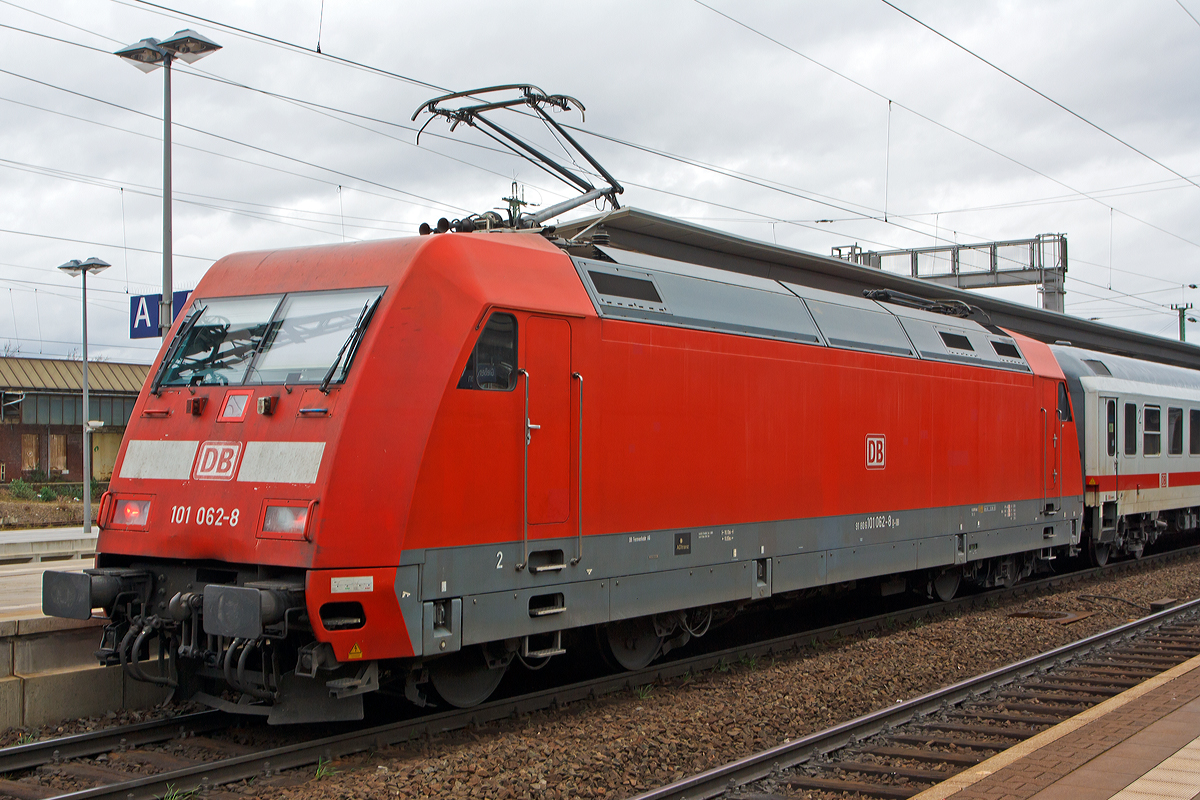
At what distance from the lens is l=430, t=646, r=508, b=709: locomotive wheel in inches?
292

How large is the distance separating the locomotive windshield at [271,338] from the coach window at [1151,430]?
15.9 meters

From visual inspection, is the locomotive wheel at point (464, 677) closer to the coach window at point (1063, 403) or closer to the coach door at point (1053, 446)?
the coach door at point (1053, 446)

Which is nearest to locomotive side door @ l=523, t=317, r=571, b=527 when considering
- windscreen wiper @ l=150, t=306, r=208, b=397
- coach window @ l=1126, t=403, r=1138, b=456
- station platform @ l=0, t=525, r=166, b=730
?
windscreen wiper @ l=150, t=306, r=208, b=397

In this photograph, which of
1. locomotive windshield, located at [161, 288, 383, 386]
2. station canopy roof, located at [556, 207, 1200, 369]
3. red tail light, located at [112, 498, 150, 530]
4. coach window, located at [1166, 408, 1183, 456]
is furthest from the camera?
coach window, located at [1166, 408, 1183, 456]

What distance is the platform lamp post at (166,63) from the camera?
12922 millimetres

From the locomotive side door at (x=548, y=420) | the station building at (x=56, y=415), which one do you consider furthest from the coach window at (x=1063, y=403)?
the station building at (x=56, y=415)

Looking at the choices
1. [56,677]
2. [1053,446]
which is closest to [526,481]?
[56,677]

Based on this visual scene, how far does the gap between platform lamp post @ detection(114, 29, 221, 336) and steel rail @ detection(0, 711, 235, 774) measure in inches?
261

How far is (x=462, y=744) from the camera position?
7.05 meters

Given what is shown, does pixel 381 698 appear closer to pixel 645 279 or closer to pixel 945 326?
pixel 645 279

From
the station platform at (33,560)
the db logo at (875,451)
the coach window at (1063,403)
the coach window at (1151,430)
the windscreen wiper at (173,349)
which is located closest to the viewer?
the windscreen wiper at (173,349)

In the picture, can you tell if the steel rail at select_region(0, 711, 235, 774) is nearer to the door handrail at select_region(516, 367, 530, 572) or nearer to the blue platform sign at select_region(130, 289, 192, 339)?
the door handrail at select_region(516, 367, 530, 572)

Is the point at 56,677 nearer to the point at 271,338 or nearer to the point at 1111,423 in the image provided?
the point at 271,338

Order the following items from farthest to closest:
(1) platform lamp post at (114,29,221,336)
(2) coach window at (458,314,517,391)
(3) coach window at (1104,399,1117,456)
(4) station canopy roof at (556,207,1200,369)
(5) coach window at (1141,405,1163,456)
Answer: (5) coach window at (1141,405,1163,456), (3) coach window at (1104,399,1117,456), (4) station canopy roof at (556,207,1200,369), (1) platform lamp post at (114,29,221,336), (2) coach window at (458,314,517,391)
